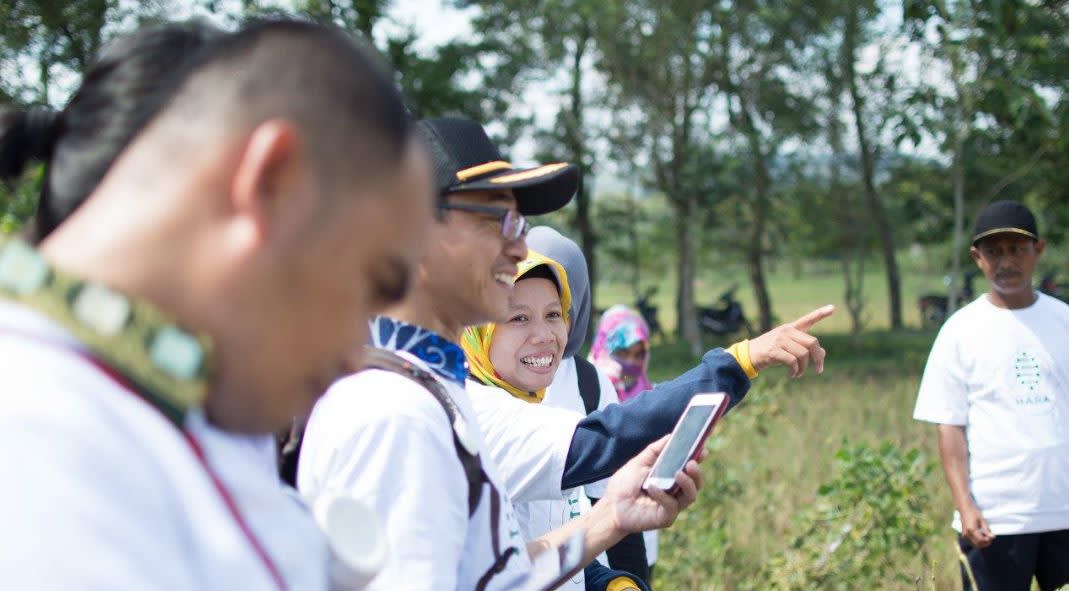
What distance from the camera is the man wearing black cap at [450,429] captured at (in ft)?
5.25

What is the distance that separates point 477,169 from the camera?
212 cm

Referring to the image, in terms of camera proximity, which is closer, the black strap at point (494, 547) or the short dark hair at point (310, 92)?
the short dark hair at point (310, 92)

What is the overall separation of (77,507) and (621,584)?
79.0 inches

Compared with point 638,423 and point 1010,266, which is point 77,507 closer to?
point 638,423

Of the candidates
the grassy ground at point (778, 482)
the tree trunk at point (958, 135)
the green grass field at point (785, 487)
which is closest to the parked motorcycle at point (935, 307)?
the green grass field at point (785, 487)

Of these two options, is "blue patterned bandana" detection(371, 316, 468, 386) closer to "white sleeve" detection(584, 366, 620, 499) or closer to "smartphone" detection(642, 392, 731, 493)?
"smartphone" detection(642, 392, 731, 493)

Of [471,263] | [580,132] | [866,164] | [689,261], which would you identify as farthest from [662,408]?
[866,164]

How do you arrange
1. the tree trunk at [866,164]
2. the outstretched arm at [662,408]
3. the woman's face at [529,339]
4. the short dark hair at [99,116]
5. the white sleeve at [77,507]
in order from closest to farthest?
the white sleeve at [77,507] → the short dark hair at [99,116] → the outstretched arm at [662,408] → the woman's face at [529,339] → the tree trunk at [866,164]

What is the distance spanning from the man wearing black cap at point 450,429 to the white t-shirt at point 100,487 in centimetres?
66

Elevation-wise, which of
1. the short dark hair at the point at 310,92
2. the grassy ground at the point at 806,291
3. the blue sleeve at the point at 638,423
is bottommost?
the grassy ground at the point at 806,291

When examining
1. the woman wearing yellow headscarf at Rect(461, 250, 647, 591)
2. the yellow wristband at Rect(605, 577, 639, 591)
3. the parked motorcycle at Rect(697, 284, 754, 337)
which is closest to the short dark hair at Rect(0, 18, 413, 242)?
the yellow wristband at Rect(605, 577, 639, 591)

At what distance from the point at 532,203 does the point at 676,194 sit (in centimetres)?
2170

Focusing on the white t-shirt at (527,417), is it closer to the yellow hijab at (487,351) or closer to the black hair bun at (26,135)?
the yellow hijab at (487,351)

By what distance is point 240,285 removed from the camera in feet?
2.96
